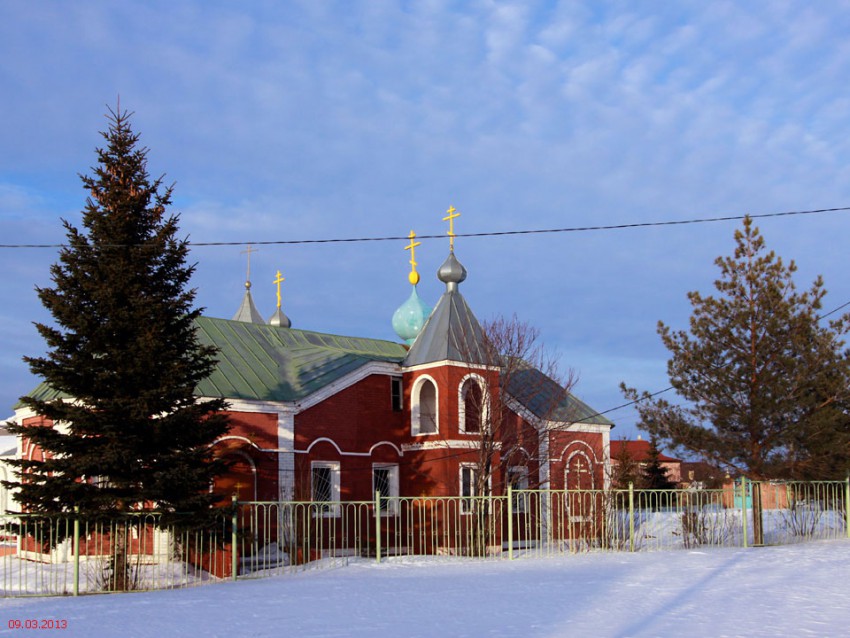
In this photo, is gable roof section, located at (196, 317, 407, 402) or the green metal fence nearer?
the green metal fence

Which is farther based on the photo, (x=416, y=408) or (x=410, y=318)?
(x=410, y=318)

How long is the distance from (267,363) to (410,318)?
713cm

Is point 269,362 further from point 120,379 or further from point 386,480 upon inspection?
point 120,379

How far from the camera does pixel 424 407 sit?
27062mm

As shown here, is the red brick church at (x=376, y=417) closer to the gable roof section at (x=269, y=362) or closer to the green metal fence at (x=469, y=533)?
the gable roof section at (x=269, y=362)

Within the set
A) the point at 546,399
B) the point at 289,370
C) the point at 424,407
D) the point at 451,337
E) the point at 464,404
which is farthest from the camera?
the point at 546,399

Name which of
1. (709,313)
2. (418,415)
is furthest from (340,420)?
(709,313)

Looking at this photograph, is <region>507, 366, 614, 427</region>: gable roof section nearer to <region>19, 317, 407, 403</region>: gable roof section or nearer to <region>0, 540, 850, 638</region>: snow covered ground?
<region>19, 317, 407, 403</region>: gable roof section

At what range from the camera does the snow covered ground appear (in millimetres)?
9664

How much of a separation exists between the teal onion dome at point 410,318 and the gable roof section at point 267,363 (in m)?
3.98

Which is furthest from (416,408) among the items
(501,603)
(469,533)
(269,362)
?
(501,603)

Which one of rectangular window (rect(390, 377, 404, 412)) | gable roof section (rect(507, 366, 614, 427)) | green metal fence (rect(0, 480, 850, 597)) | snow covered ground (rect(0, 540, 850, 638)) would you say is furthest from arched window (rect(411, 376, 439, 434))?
snow covered ground (rect(0, 540, 850, 638))

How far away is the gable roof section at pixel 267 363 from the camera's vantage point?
23609mm

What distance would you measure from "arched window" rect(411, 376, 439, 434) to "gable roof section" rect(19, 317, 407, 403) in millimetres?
1047
